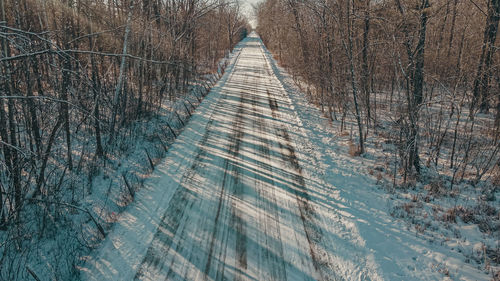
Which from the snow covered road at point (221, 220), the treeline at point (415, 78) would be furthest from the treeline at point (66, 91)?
the treeline at point (415, 78)

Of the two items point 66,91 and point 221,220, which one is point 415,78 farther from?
point 66,91

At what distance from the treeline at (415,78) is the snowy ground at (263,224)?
7.00ft

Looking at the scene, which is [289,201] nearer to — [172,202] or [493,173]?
[172,202]

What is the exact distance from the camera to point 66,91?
652cm

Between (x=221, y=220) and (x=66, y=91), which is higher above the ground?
(x=66, y=91)

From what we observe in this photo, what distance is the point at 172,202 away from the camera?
22.7 feet

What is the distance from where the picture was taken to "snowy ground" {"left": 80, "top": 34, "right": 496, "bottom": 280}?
5.01m

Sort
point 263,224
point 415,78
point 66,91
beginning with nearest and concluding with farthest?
point 263,224
point 66,91
point 415,78

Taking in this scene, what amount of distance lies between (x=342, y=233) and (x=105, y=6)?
539 inches

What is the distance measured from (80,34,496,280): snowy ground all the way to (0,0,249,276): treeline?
1964 millimetres

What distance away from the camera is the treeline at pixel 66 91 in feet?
16.9

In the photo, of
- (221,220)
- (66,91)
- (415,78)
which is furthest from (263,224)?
(415,78)

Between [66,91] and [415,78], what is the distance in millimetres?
9179

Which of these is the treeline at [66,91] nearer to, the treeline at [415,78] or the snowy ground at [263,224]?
the snowy ground at [263,224]
